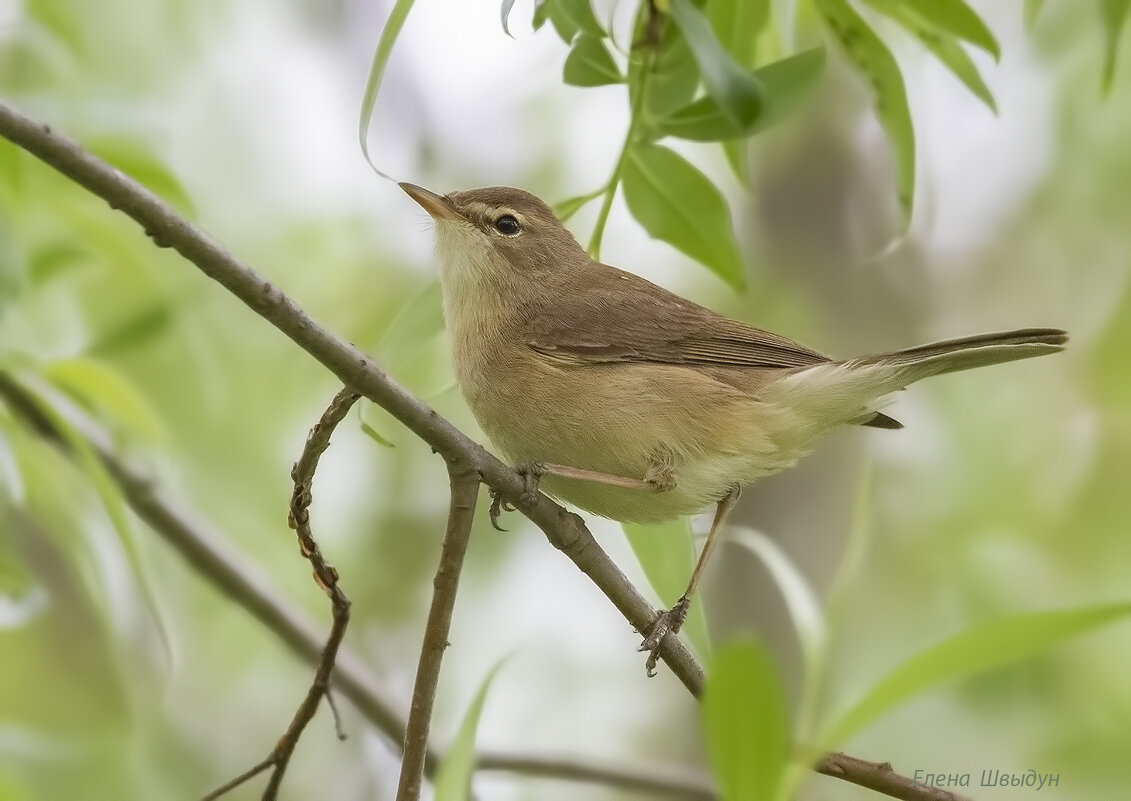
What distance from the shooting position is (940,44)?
2.53 m

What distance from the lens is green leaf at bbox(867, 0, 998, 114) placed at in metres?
2.52

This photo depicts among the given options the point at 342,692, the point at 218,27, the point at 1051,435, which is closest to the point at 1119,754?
the point at 1051,435

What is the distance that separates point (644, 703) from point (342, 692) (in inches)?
109

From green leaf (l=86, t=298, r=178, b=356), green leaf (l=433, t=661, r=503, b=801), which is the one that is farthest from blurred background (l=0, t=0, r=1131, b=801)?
green leaf (l=433, t=661, r=503, b=801)

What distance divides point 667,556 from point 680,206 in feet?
2.82

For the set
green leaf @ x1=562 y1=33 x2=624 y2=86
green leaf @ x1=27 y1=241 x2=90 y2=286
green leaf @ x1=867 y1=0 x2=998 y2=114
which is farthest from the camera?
green leaf @ x1=27 y1=241 x2=90 y2=286

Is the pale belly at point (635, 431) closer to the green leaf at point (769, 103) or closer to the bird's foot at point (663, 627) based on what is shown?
the bird's foot at point (663, 627)

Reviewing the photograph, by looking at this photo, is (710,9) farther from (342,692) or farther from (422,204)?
(342,692)

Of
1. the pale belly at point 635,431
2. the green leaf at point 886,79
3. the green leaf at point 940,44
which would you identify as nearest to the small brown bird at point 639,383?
the pale belly at point 635,431

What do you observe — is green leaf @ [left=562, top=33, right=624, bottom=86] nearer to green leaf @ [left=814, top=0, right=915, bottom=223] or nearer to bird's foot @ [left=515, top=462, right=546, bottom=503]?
green leaf @ [left=814, top=0, right=915, bottom=223]

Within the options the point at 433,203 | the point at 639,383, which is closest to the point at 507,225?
the point at 433,203

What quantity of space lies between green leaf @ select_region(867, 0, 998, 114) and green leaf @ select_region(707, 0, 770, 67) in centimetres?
26

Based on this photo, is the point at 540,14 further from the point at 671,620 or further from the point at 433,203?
the point at 433,203

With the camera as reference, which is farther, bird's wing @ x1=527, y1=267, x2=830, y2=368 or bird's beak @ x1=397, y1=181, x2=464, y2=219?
bird's beak @ x1=397, y1=181, x2=464, y2=219
